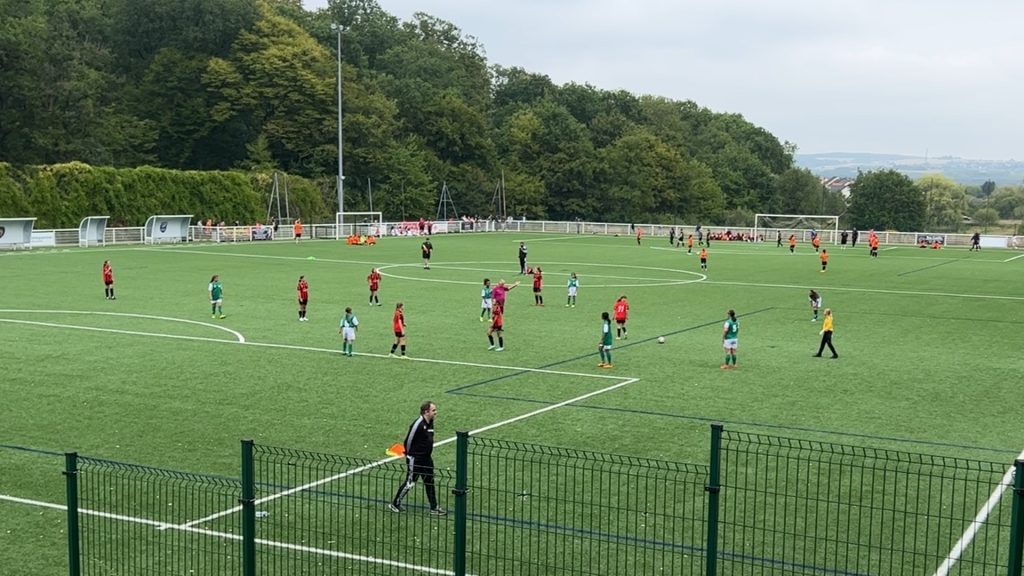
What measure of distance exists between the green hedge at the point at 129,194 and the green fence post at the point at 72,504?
65.9 metres

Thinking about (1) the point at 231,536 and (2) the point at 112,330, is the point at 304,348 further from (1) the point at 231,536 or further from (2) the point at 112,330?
(1) the point at 231,536

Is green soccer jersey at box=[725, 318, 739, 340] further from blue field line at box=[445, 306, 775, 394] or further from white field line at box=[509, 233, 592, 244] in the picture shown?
white field line at box=[509, 233, 592, 244]

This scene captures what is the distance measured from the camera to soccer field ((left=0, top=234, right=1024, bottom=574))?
17656 mm

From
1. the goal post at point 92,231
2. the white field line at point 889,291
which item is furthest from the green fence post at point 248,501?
the goal post at point 92,231

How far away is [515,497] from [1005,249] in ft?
253

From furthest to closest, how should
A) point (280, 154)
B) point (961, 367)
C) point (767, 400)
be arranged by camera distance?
1. point (280, 154)
2. point (961, 367)
3. point (767, 400)

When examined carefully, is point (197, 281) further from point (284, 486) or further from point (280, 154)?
point (280, 154)

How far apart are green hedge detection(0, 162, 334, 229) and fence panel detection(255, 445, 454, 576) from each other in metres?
62.4

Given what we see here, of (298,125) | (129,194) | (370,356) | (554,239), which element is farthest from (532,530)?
(298,125)

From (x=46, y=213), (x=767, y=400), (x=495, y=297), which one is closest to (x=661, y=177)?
(x=46, y=213)

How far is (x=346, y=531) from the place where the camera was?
12750mm

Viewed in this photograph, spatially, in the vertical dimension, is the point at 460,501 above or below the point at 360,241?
above

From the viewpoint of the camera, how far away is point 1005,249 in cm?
8125

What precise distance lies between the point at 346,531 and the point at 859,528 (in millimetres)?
5838
